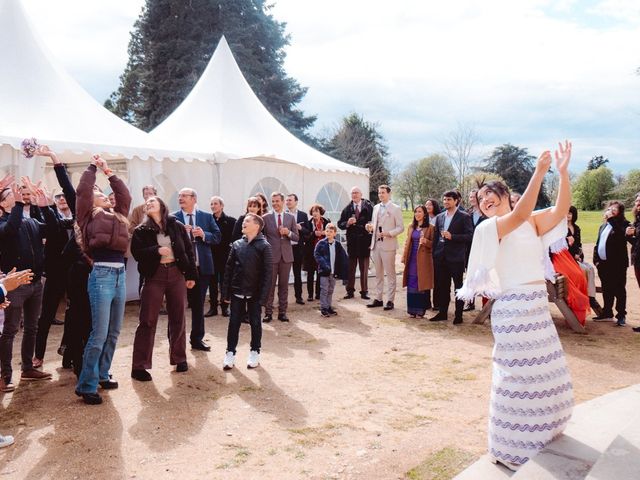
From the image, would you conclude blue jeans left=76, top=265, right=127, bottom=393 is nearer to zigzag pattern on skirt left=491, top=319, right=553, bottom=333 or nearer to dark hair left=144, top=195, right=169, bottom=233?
dark hair left=144, top=195, right=169, bottom=233

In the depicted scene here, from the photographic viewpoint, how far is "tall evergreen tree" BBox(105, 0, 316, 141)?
27.7 metres

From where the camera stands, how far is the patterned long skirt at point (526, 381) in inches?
118

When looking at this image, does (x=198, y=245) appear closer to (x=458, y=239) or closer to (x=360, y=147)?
(x=458, y=239)

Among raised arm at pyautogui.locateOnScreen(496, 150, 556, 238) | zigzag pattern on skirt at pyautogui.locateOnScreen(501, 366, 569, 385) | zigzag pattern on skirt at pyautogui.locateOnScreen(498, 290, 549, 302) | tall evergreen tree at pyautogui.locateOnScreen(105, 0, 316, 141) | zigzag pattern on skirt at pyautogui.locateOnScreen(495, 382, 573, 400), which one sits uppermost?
tall evergreen tree at pyautogui.locateOnScreen(105, 0, 316, 141)

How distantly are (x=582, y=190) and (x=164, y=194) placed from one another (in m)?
55.6

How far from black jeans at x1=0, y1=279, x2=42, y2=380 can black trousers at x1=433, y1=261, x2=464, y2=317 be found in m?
5.39

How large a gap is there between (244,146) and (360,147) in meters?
27.7

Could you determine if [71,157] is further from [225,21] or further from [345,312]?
[225,21]

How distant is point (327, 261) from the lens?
8367 millimetres

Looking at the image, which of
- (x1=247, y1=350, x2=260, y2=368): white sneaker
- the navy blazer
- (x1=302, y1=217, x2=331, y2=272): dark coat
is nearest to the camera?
(x1=247, y1=350, x2=260, y2=368): white sneaker

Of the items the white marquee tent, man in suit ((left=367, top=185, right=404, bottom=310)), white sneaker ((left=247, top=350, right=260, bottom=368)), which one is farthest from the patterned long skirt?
the white marquee tent

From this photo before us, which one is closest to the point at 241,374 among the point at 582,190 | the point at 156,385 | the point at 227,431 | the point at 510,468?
the point at 156,385

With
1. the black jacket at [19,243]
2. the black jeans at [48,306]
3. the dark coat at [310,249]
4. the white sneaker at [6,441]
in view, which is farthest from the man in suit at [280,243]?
the white sneaker at [6,441]

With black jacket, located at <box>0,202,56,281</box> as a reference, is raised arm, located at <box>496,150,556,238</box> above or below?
above
